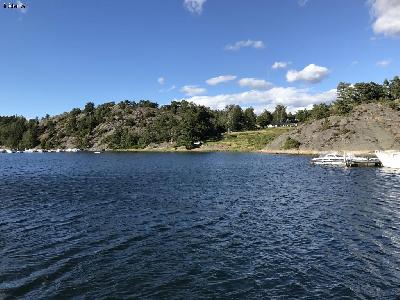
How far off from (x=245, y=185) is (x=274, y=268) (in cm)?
5153

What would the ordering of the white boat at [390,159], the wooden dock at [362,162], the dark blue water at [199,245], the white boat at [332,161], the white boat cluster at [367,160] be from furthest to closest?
1. the white boat at [332,161]
2. the wooden dock at [362,162]
3. the white boat cluster at [367,160]
4. the white boat at [390,159]
5. the dark blue water at [199,245]

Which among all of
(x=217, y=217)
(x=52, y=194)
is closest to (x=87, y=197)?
(x=52, y=194)

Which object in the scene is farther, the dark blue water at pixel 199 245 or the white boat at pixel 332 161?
the white boat at pixel 332 161

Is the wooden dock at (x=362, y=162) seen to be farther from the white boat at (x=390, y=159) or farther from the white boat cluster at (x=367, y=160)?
the white boat at (x=390, y=159)

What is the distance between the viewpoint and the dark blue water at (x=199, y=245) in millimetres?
26781

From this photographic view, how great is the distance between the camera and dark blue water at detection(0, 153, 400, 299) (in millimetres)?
26781

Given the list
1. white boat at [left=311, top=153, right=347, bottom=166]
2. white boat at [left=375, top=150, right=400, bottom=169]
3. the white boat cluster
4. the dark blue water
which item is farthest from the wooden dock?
the dark blue water

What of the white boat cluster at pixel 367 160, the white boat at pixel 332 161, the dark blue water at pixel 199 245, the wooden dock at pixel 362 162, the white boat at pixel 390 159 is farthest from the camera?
the white boat at pixel 332 161

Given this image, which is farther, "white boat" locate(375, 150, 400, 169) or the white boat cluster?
the white boat cluster

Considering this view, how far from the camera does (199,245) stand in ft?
120

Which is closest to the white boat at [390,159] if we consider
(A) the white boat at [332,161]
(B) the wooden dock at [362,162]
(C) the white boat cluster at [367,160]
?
(C) the white boat cluster at [367,160]

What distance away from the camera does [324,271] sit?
97.9 ft

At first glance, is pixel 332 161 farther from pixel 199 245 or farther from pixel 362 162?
pixel 199 245

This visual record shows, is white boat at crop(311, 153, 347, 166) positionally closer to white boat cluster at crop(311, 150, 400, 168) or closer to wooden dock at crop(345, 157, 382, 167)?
white boat cluster at crop(311, 150, 400, 168)
